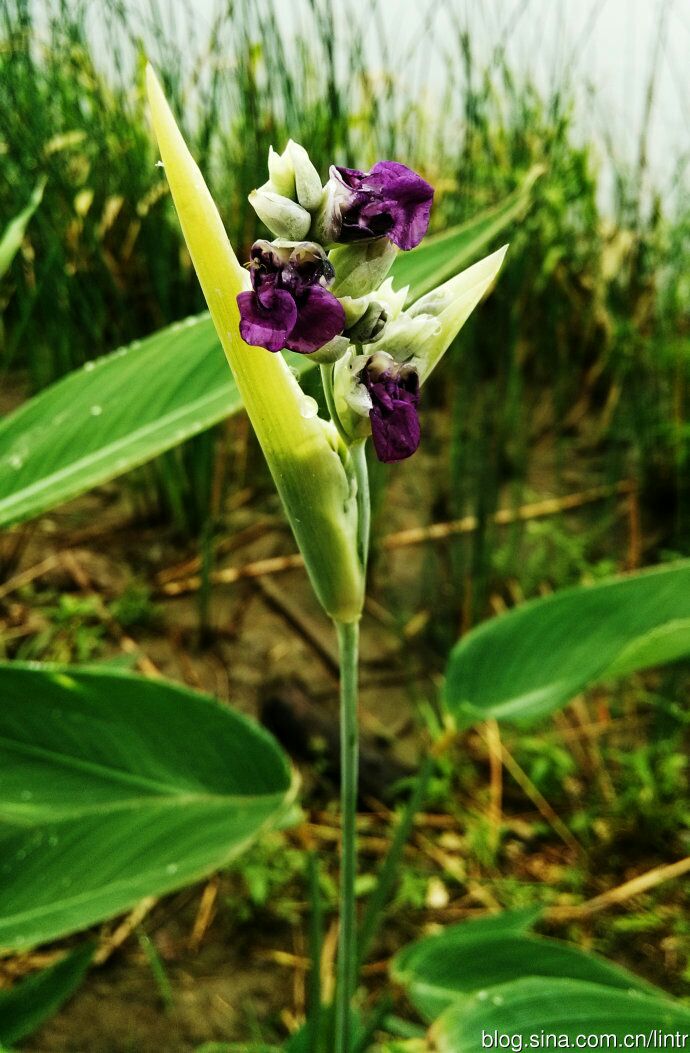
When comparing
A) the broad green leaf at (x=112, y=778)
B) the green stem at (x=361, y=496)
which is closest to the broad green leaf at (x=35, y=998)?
the broad green leaf at (x=112, y=778)

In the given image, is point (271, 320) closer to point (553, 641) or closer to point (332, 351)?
point (332, 351)

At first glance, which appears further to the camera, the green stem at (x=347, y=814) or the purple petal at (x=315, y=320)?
the green stem at (x=347, y=814)

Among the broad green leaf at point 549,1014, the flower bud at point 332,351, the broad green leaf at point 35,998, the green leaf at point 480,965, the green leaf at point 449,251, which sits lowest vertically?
the green leaf at point 480,965

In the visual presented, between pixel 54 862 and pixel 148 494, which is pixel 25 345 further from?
pixel 54 862

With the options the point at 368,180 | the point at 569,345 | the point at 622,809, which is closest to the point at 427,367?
the point at 368,180

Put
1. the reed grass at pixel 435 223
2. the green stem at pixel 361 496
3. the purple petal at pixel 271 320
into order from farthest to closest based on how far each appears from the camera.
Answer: the reed grass at pixel 435 223, the green stem at pixel 361 496, the purple petal at pixel 271 320

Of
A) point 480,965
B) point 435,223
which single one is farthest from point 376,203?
point 435,223

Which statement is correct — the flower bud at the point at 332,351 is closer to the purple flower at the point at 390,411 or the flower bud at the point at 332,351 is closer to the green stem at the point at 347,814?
the purple flower at the point at 390,411
